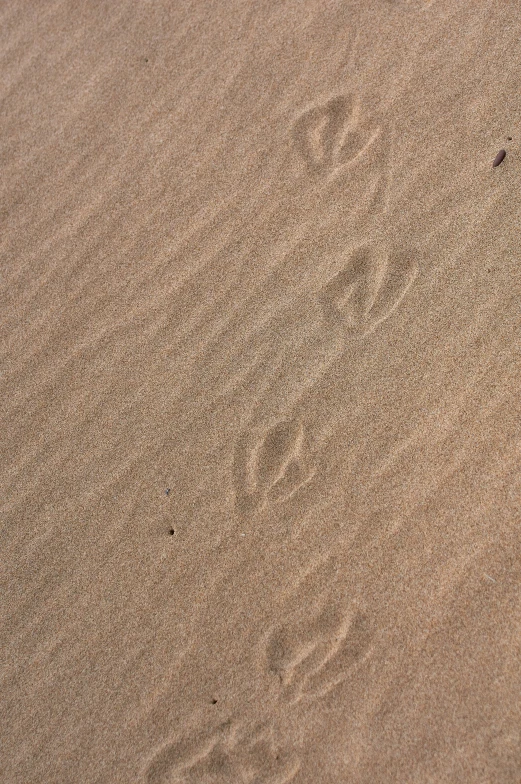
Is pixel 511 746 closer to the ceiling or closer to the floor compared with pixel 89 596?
closer to the floor

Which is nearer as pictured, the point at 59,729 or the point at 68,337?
the point at 59,729

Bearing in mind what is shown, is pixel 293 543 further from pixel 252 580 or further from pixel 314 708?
pixel 314 708

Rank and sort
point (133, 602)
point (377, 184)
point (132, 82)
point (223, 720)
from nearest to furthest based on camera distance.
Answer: point (223, 720)
point (133, 602)
point (377, 184)
point (132, 82)

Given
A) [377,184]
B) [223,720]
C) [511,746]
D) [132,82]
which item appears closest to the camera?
[511,746]

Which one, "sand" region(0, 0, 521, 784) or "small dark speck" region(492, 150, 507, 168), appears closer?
"sand" region(0, 0, 521, 784)

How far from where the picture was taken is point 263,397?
2320 mm

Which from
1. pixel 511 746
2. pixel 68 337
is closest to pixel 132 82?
pixel 68 337

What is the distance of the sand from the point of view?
201cm

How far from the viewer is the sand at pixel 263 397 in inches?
79.0

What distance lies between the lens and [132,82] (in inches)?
112

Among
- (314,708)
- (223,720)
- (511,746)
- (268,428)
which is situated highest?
(268,428)

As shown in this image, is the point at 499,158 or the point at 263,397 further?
the point at 499,158

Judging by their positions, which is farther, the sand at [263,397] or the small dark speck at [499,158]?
the small dark speck at [499,158]

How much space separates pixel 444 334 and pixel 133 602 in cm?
129
